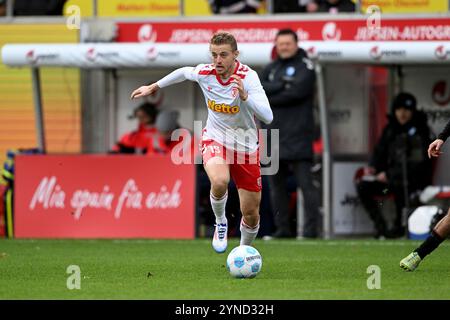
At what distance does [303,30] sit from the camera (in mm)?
17922

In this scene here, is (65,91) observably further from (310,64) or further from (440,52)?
(440,52)

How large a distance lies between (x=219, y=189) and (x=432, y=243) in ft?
6.79

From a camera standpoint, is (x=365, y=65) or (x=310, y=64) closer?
(x=310, y=64)

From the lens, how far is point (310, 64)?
641 inches

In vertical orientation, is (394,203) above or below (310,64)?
below

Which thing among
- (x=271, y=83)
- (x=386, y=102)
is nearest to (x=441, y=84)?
(x=386, y=102)

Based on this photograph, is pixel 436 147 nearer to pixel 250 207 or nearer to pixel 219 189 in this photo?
pixel 250 207

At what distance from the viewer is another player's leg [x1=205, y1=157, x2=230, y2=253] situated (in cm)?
1130

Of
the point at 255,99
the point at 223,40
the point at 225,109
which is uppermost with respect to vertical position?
the point at 223,40

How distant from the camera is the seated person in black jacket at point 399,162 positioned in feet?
55.7

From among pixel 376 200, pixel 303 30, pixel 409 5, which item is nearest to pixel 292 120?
pixel 376 200

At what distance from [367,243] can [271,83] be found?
2491mm

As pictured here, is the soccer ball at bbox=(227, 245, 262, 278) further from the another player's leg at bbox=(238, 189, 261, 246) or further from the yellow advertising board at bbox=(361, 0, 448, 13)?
the yellow advertising board at bbox=(361, 0, 448, 13)

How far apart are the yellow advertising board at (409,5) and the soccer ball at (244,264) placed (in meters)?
8.46
